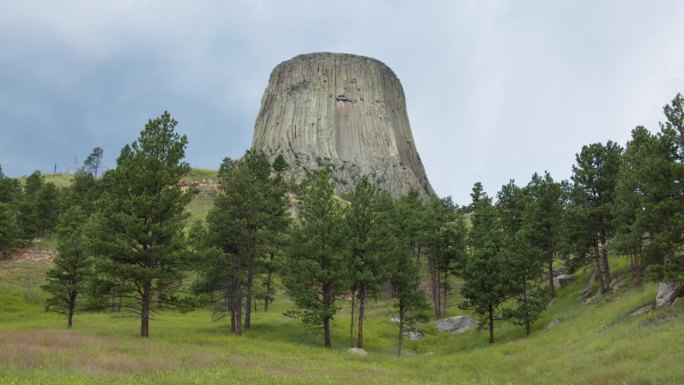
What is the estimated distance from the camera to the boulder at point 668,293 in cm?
2616

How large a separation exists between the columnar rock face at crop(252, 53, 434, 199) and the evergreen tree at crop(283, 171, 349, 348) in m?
89.7

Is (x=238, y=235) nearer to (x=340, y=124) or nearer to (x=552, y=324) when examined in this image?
(x=552, y=324)

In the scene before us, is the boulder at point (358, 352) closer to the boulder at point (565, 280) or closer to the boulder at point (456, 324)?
the boulder at point (456, 324)

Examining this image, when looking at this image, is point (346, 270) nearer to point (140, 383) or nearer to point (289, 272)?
point (289, 272)

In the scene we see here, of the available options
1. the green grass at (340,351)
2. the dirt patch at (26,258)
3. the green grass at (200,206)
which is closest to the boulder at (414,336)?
the green grass at (340,351)

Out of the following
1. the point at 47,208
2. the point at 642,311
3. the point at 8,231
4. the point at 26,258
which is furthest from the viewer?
the point at 47,208

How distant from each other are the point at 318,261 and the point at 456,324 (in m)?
17.1

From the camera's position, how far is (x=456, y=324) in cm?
4600

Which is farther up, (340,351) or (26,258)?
(26,258)

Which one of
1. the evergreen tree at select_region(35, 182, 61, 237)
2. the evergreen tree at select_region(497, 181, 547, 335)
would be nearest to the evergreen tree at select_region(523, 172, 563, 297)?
the evergreen tree at select_region(497, 181, 547, 335)

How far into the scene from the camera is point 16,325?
1384 inches

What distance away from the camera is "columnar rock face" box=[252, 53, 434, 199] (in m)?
135

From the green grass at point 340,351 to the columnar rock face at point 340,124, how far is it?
295 ft

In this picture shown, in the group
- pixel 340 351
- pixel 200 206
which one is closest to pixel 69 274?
pixel 340 351
